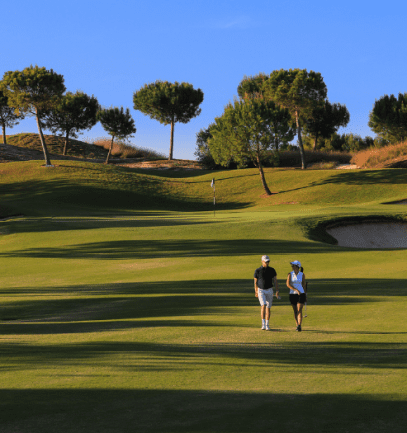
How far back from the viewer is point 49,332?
13.0 m

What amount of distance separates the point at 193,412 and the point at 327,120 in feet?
345

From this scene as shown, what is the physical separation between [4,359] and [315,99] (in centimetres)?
8157

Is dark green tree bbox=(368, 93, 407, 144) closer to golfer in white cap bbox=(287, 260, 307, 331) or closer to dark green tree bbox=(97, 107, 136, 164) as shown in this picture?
dark green tree bbox=(97, 107, 136, 164)

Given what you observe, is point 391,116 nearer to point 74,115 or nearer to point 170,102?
point 170,102

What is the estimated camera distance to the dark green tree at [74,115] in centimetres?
10206

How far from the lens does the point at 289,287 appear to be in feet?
40.0

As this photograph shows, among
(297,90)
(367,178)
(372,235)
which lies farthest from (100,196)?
(372,235)

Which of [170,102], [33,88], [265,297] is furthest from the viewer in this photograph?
[170,102]

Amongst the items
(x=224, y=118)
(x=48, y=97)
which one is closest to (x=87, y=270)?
(x=224, y=118)

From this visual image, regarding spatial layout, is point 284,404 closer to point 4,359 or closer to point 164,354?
point 164,354

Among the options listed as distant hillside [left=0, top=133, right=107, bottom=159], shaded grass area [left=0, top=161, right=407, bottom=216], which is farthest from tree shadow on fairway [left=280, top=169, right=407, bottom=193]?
distant hillside [left=0, top=133, right=107, bottom=159]

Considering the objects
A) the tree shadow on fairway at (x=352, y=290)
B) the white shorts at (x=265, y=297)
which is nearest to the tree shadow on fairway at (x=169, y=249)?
the tree shadow on fairway at (x=352, y=290)

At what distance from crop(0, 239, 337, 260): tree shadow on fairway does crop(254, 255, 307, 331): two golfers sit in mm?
13936

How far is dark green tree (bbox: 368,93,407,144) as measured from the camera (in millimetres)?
91294
